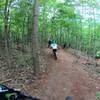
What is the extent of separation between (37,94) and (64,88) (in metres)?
1.63

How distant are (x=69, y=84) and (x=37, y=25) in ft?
10.8

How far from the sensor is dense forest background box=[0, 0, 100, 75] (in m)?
15.4

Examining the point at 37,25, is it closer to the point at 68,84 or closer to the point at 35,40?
the point at 35,40

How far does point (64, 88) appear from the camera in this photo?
12914 millimetres

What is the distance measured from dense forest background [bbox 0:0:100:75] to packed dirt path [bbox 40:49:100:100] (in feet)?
4.05

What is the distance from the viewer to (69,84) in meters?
13.6

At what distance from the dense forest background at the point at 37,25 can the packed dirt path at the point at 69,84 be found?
1.23 metres

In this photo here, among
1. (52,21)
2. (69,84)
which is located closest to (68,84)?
(69,84)

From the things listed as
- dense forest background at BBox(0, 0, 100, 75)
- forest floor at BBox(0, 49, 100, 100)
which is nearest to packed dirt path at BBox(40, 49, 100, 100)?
forest floor at BBox(0, 49, 100, 100)

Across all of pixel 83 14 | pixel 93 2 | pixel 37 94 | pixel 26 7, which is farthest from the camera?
pixel 83 14

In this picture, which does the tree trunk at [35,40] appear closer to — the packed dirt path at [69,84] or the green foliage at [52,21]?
the packed dirt path at [69,84]

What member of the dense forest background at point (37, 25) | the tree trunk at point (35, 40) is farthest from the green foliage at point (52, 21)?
the tree trunk at point (35, 40)

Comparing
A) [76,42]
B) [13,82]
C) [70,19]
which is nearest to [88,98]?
[13,82]

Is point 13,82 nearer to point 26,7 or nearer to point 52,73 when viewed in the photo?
point 52,73
